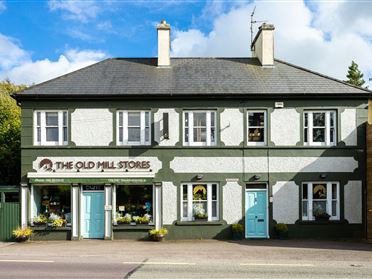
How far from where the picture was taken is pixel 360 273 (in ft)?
39.2

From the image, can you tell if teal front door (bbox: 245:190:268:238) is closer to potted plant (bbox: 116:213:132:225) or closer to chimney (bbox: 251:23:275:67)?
potted plant (bbox: 116:213:132:225)

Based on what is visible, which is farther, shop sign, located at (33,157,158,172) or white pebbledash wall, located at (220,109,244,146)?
white pebbledash wall, located at (220,109,244,146)

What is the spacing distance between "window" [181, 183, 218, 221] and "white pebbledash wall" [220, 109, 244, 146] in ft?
7.19

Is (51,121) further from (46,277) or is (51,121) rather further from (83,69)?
(46,277)

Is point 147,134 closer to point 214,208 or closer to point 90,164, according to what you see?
point 90,164

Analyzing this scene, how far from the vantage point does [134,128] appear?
20.3 m

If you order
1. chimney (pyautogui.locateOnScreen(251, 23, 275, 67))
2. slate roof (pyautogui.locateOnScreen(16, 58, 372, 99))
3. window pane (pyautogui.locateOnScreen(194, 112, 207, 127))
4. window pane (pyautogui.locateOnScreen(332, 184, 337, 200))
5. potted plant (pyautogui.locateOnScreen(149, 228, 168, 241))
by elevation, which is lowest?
potted plant (pyautogui.locateOnScreen(149, 228, 168, 241))

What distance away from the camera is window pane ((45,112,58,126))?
66.7 feet

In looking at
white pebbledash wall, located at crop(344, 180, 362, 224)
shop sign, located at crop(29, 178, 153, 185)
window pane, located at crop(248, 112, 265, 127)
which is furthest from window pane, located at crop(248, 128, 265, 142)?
shop sign, located at crop(29, 178, 153, 185)

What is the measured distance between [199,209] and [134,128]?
4.84m

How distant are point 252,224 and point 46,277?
436 inches

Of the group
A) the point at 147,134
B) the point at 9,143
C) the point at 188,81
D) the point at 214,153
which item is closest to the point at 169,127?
→ the point at 147,134

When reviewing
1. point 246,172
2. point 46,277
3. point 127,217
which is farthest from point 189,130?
point 46,277

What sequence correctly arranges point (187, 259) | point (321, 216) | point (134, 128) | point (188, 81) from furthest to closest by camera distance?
point (188, 81) → point (134, 128) → point (321, 216) → point (187, 259)
